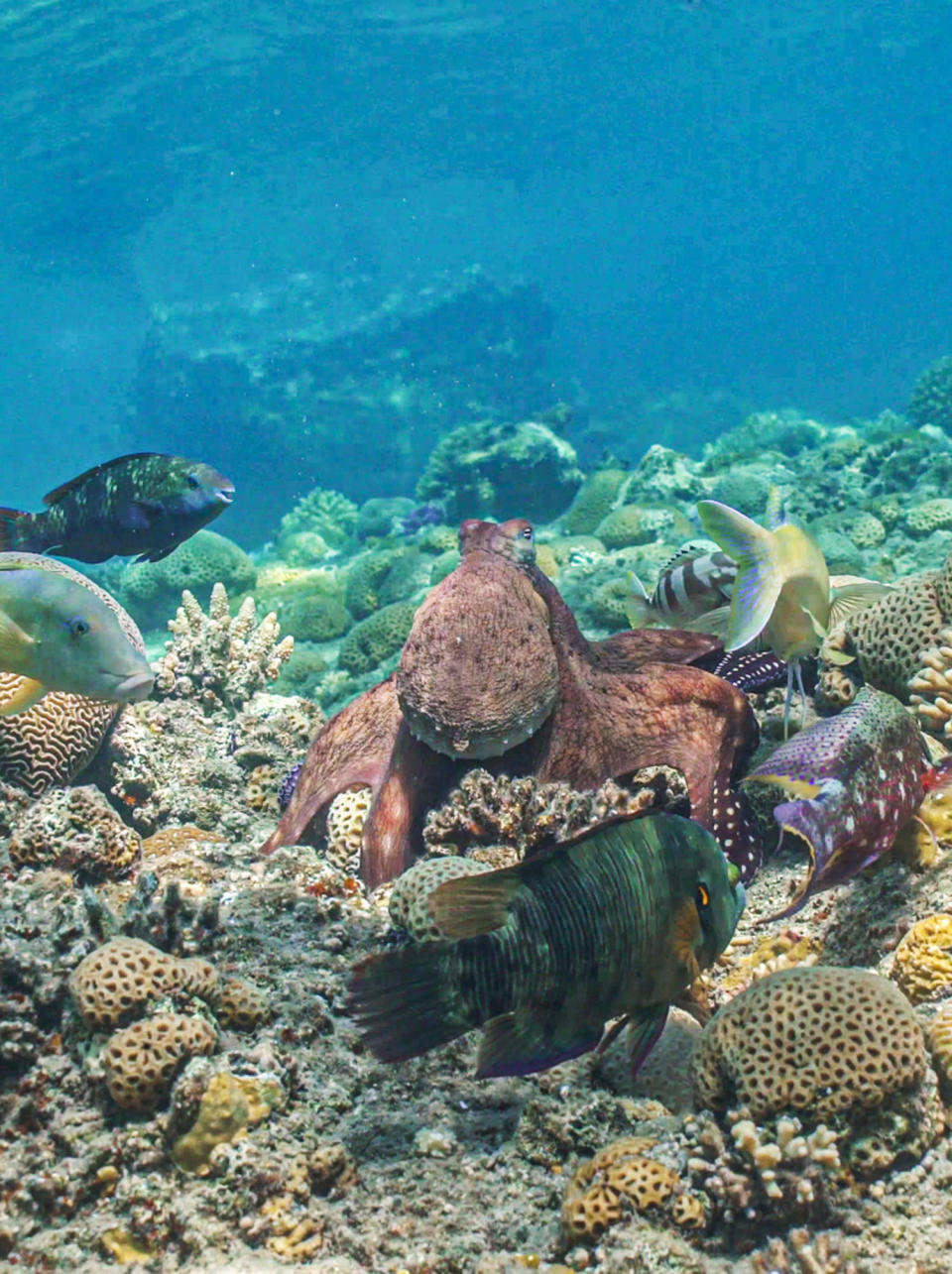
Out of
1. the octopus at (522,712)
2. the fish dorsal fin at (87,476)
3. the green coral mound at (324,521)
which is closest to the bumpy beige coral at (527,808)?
the octopus at (522,712)

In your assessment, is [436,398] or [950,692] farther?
[436,398]

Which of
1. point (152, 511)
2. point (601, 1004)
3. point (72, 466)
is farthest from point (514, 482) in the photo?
point (72, 466)

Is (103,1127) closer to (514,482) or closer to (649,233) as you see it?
(514,482)

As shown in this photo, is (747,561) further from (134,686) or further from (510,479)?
(510,479)

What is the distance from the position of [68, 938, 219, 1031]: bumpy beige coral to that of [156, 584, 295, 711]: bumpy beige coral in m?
4.83

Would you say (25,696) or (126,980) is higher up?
(25,696)

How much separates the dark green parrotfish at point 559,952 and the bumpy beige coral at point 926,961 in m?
1.00

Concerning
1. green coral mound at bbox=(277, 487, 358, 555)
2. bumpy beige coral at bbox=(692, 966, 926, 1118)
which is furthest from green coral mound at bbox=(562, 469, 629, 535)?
bumpy beige coral at bbox=(692, 966, 926, 1118)

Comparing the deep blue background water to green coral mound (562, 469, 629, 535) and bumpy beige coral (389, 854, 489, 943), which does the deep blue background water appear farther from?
bumpy beige coral (389, 854, 489, 943)

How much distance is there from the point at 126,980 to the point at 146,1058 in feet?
0.87

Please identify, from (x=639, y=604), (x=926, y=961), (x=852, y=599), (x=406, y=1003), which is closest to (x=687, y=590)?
(x=639, y=604)

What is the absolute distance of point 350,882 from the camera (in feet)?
13.1

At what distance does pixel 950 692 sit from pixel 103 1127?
3957mm

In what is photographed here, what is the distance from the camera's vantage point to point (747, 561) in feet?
9.34
